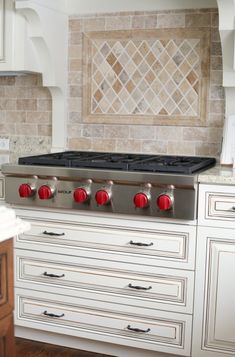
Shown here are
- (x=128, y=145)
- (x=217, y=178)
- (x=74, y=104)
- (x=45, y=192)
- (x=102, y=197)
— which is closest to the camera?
(x=217, y=178)

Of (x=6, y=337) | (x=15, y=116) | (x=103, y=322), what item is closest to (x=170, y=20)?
(x=15, y=116)

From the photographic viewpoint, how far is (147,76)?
9.93 feet

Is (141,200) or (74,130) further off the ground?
(74,130)

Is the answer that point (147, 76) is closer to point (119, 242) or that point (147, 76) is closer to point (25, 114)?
point (25, 114)

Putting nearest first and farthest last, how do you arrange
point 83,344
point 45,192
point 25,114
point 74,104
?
point 45,192
point 83,344
point 74,104
point 25,114

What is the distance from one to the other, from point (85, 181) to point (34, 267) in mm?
536

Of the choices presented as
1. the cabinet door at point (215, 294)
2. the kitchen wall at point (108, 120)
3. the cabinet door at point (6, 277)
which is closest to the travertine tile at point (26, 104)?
the kitchen wall at point (108, 120)

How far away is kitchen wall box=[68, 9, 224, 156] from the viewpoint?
9.52 feet

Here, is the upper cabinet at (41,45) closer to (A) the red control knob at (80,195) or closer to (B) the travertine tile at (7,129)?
(B) the travertine tile at (7,129)

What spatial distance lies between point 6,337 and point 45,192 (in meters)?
1.22

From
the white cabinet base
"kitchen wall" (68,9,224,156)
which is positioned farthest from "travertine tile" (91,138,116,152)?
the white cabinet base

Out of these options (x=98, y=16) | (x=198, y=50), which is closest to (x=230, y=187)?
(x=198, y=50)

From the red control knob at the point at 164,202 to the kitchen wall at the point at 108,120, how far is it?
2.33 ft

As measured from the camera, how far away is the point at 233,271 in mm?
2373
